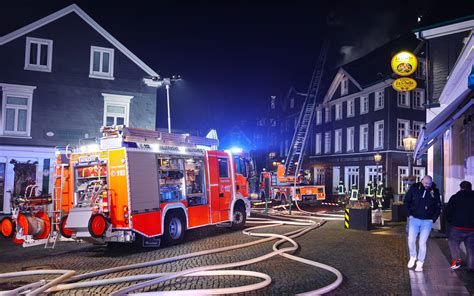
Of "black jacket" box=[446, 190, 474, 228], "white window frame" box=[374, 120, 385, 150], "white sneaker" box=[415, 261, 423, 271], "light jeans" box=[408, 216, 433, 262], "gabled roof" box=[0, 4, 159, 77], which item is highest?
"gabled roof" box=[0, 4, 159, 77]

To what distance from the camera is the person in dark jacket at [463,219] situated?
24.5 feet

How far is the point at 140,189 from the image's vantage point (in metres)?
9.91

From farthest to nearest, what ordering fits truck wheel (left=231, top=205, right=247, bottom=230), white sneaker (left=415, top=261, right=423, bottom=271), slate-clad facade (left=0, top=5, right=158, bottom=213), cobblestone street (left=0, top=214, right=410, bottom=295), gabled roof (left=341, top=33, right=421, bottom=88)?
gabled roof (left=341, top=33, right=421, bottom=88) → slate-clad facade (left=0, top=5, right=158, bottom=213) → truck wheel (left=231, top=205, right=247, bottom=230) → white sneaker (left=415, top=261, right=423, bottom=271) → cobblestone street (left=0, top=214, right=410, bottom=295)

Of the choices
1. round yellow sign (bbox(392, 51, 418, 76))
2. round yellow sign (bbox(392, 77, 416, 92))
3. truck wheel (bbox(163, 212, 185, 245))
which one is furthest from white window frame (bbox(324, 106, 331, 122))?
truck wheel (bbox(163, 212, 185, 245))

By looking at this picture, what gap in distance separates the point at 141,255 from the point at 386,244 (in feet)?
20.6

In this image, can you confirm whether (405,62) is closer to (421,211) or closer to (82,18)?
(421,211)

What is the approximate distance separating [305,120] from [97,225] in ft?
83.3

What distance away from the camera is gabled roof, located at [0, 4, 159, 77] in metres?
18.4

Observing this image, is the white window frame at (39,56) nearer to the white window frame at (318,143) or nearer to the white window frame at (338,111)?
the white window frame at (338,111)

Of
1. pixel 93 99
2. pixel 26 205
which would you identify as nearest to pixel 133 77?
pixel 93 99

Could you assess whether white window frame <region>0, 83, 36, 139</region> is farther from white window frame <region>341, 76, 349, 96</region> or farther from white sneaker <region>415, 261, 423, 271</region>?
white window frame <region>341, 76, 349, 96</region>

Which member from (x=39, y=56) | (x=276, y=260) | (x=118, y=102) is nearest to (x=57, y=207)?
(x=276, y=260)

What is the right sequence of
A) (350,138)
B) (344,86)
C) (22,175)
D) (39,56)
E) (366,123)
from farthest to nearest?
(344,86), (350,138), (366,123), (39,56), (22,175)

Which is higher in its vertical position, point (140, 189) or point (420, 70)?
point (420, 70)
